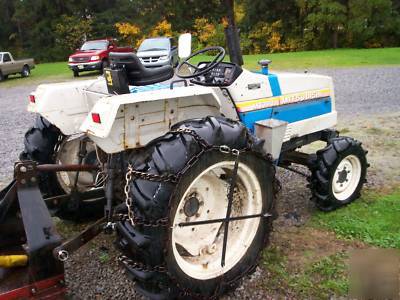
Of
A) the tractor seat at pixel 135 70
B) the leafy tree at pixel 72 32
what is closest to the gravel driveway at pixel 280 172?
the tractor seat at pixel 135 70

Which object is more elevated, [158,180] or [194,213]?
[158,180]

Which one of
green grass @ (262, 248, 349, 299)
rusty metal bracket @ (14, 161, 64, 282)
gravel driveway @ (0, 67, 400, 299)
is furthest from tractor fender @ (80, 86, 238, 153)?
green grass @ (262, 248, 349, 299)

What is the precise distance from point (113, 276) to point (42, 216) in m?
0.93

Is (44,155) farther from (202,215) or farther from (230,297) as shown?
(230,297)

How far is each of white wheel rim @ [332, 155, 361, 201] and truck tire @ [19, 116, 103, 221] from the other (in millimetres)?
2224

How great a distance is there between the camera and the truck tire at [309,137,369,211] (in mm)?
3855

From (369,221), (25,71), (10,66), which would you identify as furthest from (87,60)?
(369,221)

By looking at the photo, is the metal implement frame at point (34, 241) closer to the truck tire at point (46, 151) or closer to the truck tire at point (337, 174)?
the truck tire at point (46, 151)

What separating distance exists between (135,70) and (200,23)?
28064mm

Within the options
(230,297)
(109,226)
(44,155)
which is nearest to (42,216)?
(109,226)

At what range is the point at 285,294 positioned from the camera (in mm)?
2859

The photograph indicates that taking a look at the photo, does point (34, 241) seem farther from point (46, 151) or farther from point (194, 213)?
point (46, 151)

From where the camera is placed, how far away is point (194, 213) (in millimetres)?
2727

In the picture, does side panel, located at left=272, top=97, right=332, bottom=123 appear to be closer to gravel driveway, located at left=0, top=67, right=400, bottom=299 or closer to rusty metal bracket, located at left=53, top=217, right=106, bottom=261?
gravel driveway, located at left=0, top=67, right=400, bottom=299
